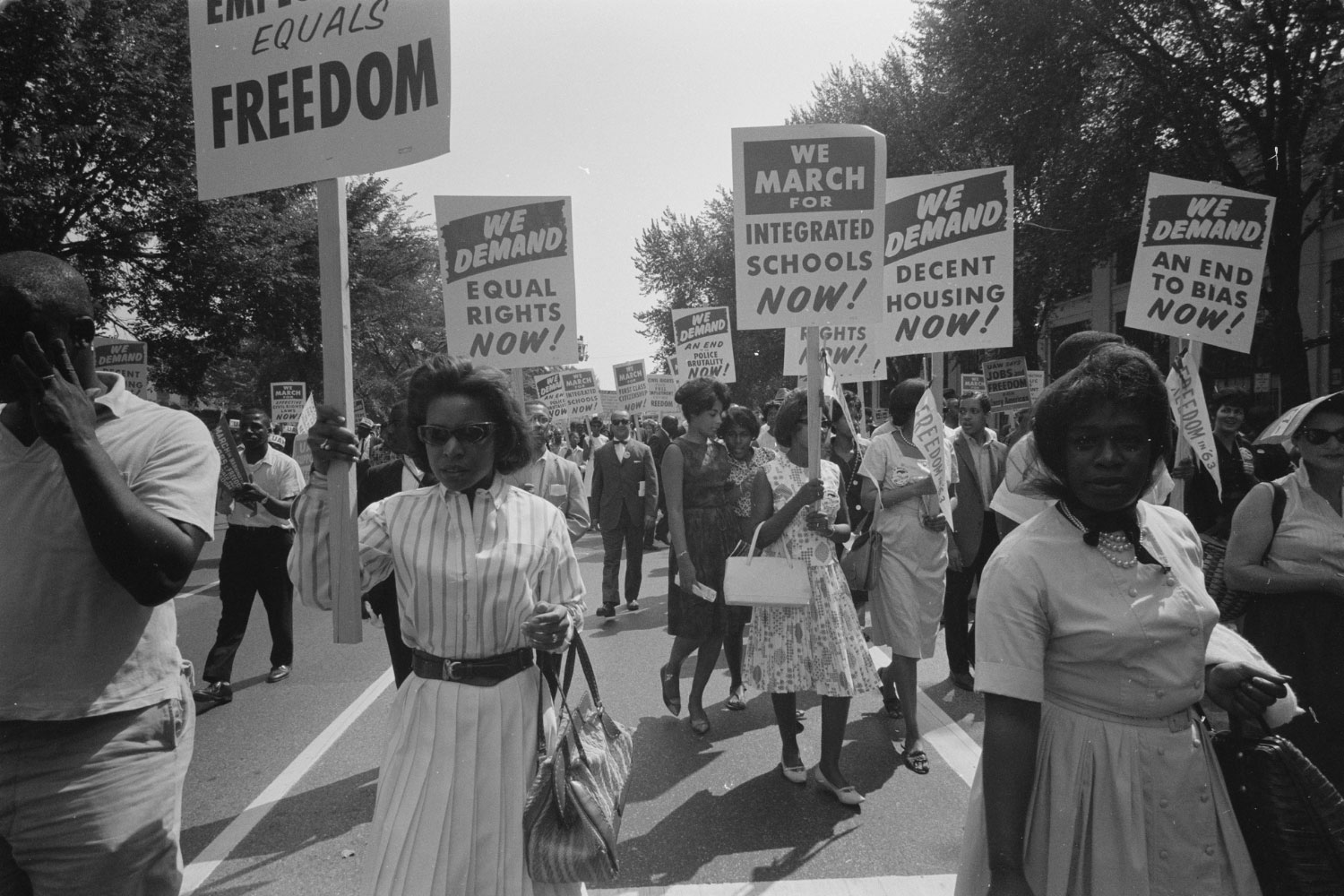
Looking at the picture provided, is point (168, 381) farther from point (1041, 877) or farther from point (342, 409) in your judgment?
point (1041, 877)

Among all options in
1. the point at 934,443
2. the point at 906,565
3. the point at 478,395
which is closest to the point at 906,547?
the point at 906,565

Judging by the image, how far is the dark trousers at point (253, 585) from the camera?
21.5ft

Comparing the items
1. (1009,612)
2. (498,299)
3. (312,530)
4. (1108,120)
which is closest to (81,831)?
Result: (312,530)

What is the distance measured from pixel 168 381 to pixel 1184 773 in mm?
24680

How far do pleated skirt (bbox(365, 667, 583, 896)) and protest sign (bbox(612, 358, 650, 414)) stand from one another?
16926 mm

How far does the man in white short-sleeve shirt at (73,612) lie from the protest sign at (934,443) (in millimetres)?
4017

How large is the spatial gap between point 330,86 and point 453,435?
127cm

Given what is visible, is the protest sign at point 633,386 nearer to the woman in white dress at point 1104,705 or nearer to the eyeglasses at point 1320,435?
the eyeglasses at point 1320,435

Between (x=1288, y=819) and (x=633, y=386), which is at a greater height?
(x=633, y=386)

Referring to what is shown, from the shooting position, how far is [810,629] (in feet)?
15.2

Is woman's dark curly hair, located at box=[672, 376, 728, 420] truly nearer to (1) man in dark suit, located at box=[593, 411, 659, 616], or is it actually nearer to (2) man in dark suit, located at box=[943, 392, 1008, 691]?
(2) man in dark suit, located at box=[943, 392, 1008, 691]

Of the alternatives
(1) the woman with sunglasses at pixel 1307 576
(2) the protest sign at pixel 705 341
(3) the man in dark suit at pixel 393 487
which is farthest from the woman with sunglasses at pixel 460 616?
(2) the protest sign at pixel 705 341

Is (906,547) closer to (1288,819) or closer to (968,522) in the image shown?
(968,522)

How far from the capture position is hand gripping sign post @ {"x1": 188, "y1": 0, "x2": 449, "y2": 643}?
118 inches
